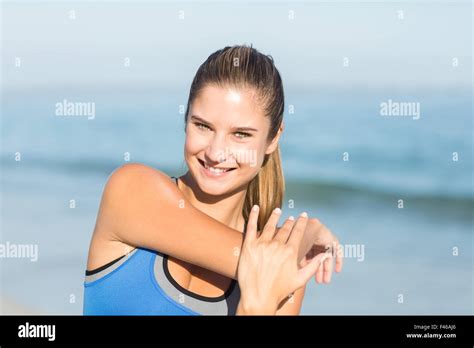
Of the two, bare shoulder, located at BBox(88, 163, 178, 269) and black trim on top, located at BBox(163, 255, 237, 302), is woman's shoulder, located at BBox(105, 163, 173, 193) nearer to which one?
bare shoulder, located at BBox(88, 163, 178, 269)

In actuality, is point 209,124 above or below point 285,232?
above

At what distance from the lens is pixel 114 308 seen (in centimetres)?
326

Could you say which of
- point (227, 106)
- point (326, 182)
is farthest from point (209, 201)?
point (326, 182)

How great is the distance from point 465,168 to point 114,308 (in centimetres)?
1208

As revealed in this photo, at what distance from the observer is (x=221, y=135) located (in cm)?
316

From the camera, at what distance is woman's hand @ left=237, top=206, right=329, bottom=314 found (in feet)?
9.47

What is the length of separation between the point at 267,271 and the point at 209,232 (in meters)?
0.31

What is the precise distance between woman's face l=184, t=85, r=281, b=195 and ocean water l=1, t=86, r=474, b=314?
15.5 feet

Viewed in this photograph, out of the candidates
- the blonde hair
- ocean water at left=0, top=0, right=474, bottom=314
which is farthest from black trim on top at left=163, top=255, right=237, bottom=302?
ocean water at left=0, top=0, right=474, bottom=314

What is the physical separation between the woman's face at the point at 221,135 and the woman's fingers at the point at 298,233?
376 mm

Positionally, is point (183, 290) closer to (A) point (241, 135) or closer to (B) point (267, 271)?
(B) point (267, 271)

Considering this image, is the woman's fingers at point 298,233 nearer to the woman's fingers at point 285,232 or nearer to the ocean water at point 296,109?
the woman's fingers at point 285,232

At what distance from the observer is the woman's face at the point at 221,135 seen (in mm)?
3172
